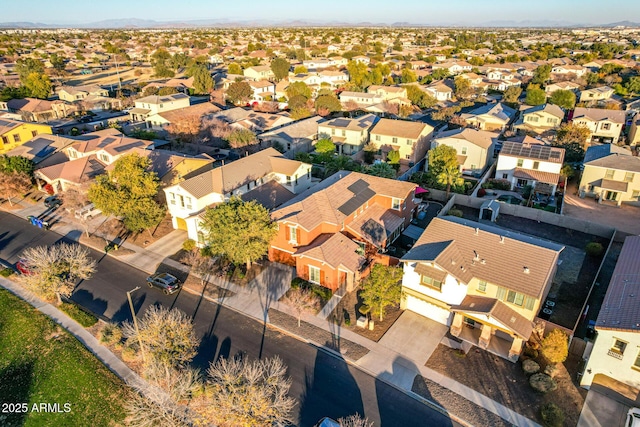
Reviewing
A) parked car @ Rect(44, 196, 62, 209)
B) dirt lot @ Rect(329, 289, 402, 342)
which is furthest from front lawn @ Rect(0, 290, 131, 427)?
parked car @ Rect(44, 196, 62, 209)

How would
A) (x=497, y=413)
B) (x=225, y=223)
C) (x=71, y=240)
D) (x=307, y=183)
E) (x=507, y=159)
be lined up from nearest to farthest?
(x=497, y=413)
(x=225, y=223)
(x=71, y=240)
(x=307, y=183)
(x=507, y=159)

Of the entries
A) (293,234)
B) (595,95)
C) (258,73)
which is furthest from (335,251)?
(258,73)

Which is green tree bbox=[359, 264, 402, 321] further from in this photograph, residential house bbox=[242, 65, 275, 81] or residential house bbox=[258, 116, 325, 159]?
residential house bbox=[242, 65, 275, 81]

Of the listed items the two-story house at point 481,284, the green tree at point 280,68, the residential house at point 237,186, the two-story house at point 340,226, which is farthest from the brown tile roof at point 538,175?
the green tree at point 280,68

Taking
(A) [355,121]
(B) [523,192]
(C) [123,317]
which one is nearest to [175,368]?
(C) [123,317]

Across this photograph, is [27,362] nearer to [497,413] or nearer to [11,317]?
[11,317]

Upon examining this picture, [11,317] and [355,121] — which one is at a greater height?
[355,121]
